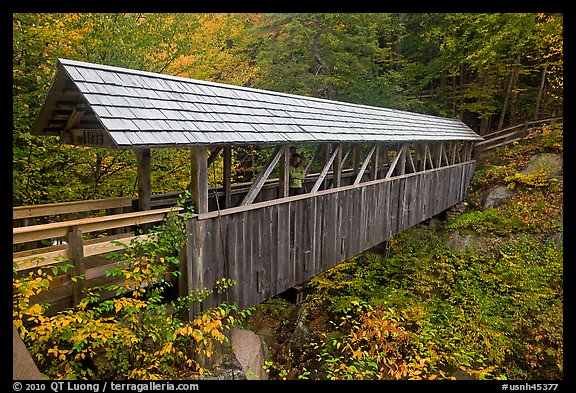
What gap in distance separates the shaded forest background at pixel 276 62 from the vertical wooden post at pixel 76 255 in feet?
13.9

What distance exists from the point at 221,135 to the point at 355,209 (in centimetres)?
442

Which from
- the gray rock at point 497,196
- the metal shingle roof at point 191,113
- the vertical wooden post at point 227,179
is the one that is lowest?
the gray rock at point 497,196

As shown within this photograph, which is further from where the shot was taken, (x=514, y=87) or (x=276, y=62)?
(x=514, y=87)

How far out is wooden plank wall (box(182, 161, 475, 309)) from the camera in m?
4.88

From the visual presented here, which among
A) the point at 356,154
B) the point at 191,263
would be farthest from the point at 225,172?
the point at 356,154

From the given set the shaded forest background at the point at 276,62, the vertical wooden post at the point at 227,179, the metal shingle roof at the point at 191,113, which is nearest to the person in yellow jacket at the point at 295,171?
the metal shingle roof at the point at 191,113

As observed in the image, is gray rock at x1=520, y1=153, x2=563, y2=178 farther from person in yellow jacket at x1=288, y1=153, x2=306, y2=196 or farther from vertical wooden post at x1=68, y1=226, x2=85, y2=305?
vertical wooden post at x1=68, y1=226, x2=85, y2=305

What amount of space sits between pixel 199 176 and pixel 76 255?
1701mm

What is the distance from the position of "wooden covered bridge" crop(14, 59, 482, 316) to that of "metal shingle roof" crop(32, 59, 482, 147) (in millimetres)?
18

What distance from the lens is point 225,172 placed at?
662 centimetres

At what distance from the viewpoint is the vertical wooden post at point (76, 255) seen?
11.8 ft

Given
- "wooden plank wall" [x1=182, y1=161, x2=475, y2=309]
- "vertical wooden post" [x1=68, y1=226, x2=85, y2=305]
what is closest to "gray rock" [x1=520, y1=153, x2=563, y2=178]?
"wooden plank wall" [x1=182, y1=161, x2=475, y2=309]

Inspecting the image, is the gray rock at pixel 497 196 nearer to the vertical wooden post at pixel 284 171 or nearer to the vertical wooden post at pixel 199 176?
the vertical wooden post at pixel 284 171

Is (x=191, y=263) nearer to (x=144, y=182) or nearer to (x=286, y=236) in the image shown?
(x=144, y=182)
